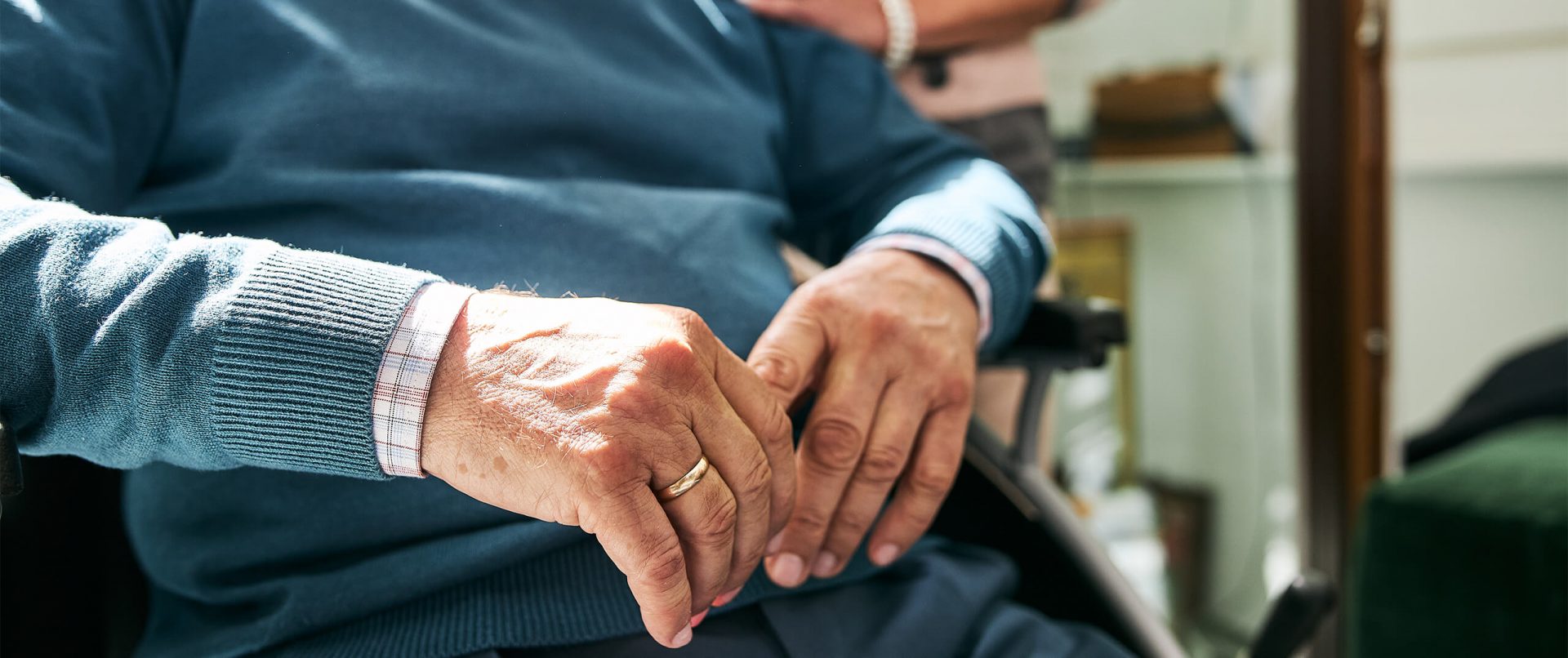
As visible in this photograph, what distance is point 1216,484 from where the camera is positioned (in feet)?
6.65

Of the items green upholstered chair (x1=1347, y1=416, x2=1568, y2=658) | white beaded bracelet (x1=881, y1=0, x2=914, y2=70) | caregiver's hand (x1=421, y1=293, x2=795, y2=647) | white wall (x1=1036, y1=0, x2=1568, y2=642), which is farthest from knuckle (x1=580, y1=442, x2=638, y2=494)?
white wall (x1=1036, y1=0, x2=1568, y2=642)

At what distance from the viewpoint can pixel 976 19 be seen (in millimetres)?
1168

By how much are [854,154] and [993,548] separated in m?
0.38

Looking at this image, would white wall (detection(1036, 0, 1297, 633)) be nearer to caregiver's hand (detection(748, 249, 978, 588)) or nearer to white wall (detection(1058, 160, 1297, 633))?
white wall (detection(1058, 160, 1297, 633))

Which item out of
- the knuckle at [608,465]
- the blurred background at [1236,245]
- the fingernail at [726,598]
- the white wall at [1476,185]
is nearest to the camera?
the knuckle at [608,465]

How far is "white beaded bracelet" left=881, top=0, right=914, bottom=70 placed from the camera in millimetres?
1046

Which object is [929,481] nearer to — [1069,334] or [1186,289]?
[1069,334]

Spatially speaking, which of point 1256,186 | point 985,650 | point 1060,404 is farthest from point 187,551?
point 1256,186

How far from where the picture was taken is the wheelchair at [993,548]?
668 mm

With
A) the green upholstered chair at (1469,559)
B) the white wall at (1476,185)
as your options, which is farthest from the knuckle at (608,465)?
the white wall at (1476,185)

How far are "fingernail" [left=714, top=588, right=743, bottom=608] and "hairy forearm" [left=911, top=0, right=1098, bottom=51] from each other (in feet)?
2.48

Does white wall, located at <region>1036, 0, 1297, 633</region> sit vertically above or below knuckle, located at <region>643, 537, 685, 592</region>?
below

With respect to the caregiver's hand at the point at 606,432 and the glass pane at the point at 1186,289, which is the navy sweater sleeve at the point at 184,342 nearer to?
the caregiver's hand at the point at 606,432

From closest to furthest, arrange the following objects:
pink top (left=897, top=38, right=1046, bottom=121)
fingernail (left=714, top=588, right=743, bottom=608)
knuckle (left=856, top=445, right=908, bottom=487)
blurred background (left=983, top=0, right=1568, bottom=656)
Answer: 1. fingernail (left=714, top=588, right=743, bottom=608)
2. knuckle (left=856, top=445, right=908, bottom=487)
3. pink top (left=897, top=38, right=1046, bottom=121)
4. blurred background (left=983, top=0, right=1568, bottom=656)
